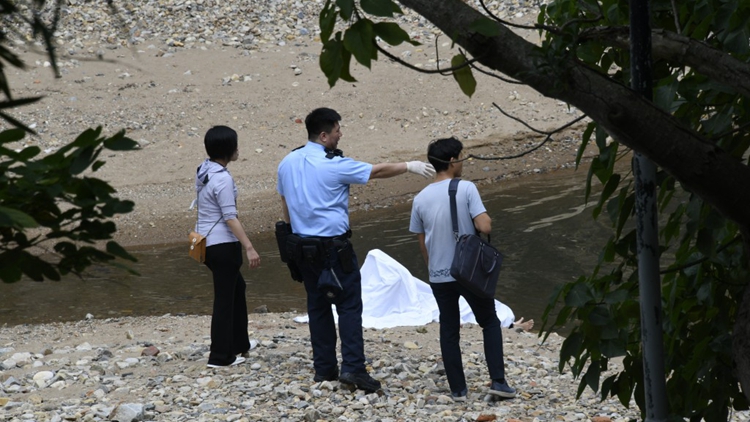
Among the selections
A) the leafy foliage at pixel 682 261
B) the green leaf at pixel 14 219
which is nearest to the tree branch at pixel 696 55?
the leafy foliage at pixel 682 261

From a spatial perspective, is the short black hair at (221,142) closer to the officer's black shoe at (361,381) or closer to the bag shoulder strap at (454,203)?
the bag shoulder strap at (454,203)

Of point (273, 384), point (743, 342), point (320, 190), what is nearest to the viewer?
point (743, 342)


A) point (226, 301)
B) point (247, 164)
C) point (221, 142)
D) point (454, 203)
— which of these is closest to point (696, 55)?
point (454, 203)

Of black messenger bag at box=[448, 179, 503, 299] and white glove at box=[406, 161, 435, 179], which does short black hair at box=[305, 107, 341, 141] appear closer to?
white glove at box=[406, 161, 435, 179]

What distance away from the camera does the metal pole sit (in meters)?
2.89

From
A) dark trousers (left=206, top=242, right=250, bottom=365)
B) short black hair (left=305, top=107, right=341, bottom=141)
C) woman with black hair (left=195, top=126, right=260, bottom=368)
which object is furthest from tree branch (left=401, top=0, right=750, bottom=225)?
dark trousers (left=206, top=242, right=250, bottom=365)

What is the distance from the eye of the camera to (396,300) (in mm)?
9992

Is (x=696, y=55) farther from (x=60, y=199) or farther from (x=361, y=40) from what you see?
(x=60, y=199)

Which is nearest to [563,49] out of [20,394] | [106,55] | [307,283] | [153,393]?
[307,283]

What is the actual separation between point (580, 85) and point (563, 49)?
0.18m

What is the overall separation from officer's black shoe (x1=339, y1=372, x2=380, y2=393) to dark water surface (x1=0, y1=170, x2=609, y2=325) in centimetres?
390

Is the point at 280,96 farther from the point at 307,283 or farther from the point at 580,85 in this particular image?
the point at 580,85

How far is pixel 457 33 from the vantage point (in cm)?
270

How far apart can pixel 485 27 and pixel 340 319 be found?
4.41 metres
